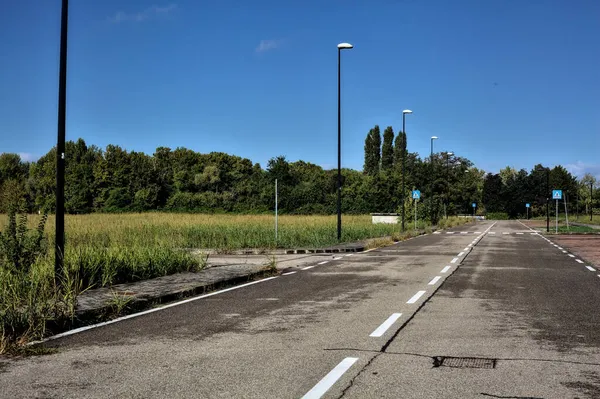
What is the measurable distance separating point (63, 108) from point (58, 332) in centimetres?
388

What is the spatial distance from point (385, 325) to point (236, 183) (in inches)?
3432

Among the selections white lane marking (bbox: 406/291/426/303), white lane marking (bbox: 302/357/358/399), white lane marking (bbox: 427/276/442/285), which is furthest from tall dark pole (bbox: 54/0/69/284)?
white lane marking (bbox: 427/276/442/285)

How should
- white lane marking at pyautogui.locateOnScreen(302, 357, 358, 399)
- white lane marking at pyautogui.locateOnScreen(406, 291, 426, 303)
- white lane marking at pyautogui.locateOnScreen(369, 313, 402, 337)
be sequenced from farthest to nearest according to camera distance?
1. white lane marking at pyautogui.locateOnScreen(406, 291, 426, 303)
2. white lane marking at pyautogui.locateOnScreen(369, 313, 402, 337)
3. white lane marking at pyautogui.locateOnScreen(302, 357, 358, 399)

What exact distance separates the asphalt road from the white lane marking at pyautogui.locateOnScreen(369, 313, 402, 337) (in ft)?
0.08

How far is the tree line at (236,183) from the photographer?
7844 cm

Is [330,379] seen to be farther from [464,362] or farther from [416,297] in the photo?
[416,297]

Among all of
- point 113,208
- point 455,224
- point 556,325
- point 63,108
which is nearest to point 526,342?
point 556,325

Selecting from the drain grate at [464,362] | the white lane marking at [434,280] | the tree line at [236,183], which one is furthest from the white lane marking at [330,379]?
the tree line at [236,183]

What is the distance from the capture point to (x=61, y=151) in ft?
29.1

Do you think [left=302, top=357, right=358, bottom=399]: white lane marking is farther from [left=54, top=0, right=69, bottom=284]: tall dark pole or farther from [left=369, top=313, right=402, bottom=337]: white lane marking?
[left=54, top=0, right=69, bottom=284]: tall dark pole

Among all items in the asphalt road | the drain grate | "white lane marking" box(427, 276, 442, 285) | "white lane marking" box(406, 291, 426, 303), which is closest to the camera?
the asphalt road

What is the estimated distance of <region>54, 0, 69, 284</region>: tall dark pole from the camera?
8.82 metres

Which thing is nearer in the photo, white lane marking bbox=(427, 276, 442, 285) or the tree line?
white lane marking bbox=(427, 276, 442, 285)

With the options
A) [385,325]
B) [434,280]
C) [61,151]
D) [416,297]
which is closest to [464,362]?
[385,325]
